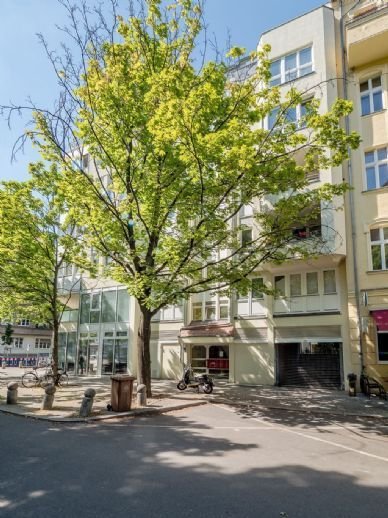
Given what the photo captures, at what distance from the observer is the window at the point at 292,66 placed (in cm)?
2075

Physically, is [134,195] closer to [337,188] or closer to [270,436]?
[337,188]

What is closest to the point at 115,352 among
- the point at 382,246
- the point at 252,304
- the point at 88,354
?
the point at 88,354

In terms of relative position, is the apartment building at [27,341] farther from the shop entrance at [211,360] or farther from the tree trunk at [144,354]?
the tree trunk at [144,354]

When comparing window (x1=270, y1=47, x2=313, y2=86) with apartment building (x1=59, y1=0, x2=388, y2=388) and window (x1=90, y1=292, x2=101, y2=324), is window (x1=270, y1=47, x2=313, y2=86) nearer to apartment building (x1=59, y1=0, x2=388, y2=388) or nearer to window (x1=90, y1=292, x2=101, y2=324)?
apartment building (x1=59, y1=0, x2=388, y2=388)

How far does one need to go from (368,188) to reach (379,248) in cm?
297

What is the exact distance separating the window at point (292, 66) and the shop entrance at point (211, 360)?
15.3m

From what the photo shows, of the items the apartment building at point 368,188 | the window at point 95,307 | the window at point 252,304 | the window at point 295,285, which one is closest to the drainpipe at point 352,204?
the apartment building at point 368,188

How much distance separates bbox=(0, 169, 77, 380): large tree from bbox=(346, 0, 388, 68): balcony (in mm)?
15435

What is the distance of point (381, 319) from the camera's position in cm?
1680

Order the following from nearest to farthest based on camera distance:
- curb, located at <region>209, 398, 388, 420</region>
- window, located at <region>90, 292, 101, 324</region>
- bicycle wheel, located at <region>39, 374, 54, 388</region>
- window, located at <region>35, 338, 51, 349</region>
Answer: curb, located at <region>209, 398, 388, 420</region>, bicycle wheel, located at <region>39, 374, 54, 388</region>, window, located at <region>90, 292, 101, 324</region>, window, located at <region>35, 338, 51, 349</region>

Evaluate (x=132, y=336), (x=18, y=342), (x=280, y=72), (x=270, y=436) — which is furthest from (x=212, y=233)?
(x=18, y=342)

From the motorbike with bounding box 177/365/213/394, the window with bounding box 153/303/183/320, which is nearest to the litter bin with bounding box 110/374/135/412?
the motorbike with bounding box 177/365/213/394

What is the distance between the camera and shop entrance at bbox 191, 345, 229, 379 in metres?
22.6

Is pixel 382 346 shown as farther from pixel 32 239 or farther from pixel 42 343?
pixel 42 343
